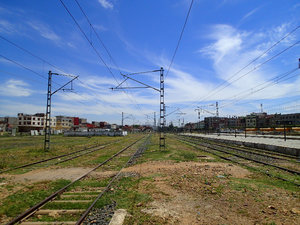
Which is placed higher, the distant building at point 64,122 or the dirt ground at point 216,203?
the distant building at point 64,122

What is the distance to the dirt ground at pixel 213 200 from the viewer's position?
235 inches

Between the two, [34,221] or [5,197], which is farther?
[5,197]

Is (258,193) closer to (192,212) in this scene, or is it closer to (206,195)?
(206,195)

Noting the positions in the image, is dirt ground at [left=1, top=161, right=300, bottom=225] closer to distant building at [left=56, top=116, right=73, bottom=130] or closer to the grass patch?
the grass patch

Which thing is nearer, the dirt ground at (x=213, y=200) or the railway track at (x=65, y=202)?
the railway track at (x=65, y=202)

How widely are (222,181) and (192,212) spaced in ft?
13.6

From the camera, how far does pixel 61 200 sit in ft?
24.7

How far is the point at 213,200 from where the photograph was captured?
7438 mm

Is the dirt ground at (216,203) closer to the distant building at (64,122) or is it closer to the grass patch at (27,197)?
the grass patch at (27,197)

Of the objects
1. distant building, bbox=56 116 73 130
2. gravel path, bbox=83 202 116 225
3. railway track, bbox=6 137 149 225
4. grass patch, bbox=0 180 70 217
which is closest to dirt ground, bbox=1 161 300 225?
gravel path, bbox=83 202 116 225

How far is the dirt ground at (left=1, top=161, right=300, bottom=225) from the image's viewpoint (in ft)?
19.6

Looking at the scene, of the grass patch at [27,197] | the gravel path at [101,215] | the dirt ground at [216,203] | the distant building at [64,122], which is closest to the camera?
the gravel path at [101,215]

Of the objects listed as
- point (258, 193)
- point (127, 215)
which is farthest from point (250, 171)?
point (127, 215)

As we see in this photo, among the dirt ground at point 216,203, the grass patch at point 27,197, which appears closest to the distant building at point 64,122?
the grass patch at point 27,197
